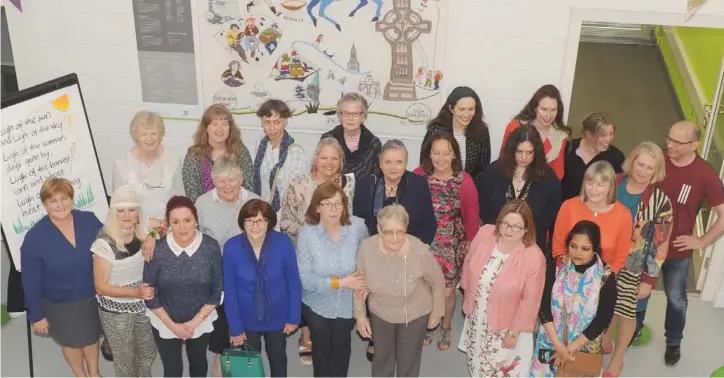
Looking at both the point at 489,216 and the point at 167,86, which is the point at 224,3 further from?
the point at 489,216

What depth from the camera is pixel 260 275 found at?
12.2 feet

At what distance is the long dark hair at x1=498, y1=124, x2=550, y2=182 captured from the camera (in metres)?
4.14

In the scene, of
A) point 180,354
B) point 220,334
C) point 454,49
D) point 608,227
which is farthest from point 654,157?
point 180,354

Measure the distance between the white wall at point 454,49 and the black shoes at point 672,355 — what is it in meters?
1.84

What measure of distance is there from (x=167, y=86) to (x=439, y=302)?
2765 millimetres

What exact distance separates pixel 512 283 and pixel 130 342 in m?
Result: 2.14

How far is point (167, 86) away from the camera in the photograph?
17.5 feet

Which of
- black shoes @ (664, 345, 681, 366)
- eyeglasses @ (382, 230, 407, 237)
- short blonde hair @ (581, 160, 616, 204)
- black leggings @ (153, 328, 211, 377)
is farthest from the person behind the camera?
black shoes @ (664, 345, 681, 366)

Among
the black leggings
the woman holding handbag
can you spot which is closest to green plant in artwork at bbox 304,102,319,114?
the black leggings

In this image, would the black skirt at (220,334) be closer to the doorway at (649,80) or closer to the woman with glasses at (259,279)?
the woman with glasses at (259,279)

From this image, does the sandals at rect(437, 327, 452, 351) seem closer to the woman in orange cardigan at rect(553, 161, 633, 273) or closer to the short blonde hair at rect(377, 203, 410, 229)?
the woman in orange cardigan at rect(553, 161, 633, 273)

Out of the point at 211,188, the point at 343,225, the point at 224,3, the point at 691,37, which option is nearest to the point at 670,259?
the point at 343,225

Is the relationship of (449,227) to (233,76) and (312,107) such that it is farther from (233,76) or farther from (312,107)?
(233,76)

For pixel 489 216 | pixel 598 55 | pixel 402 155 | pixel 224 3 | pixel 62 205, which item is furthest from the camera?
pixel 598 55
